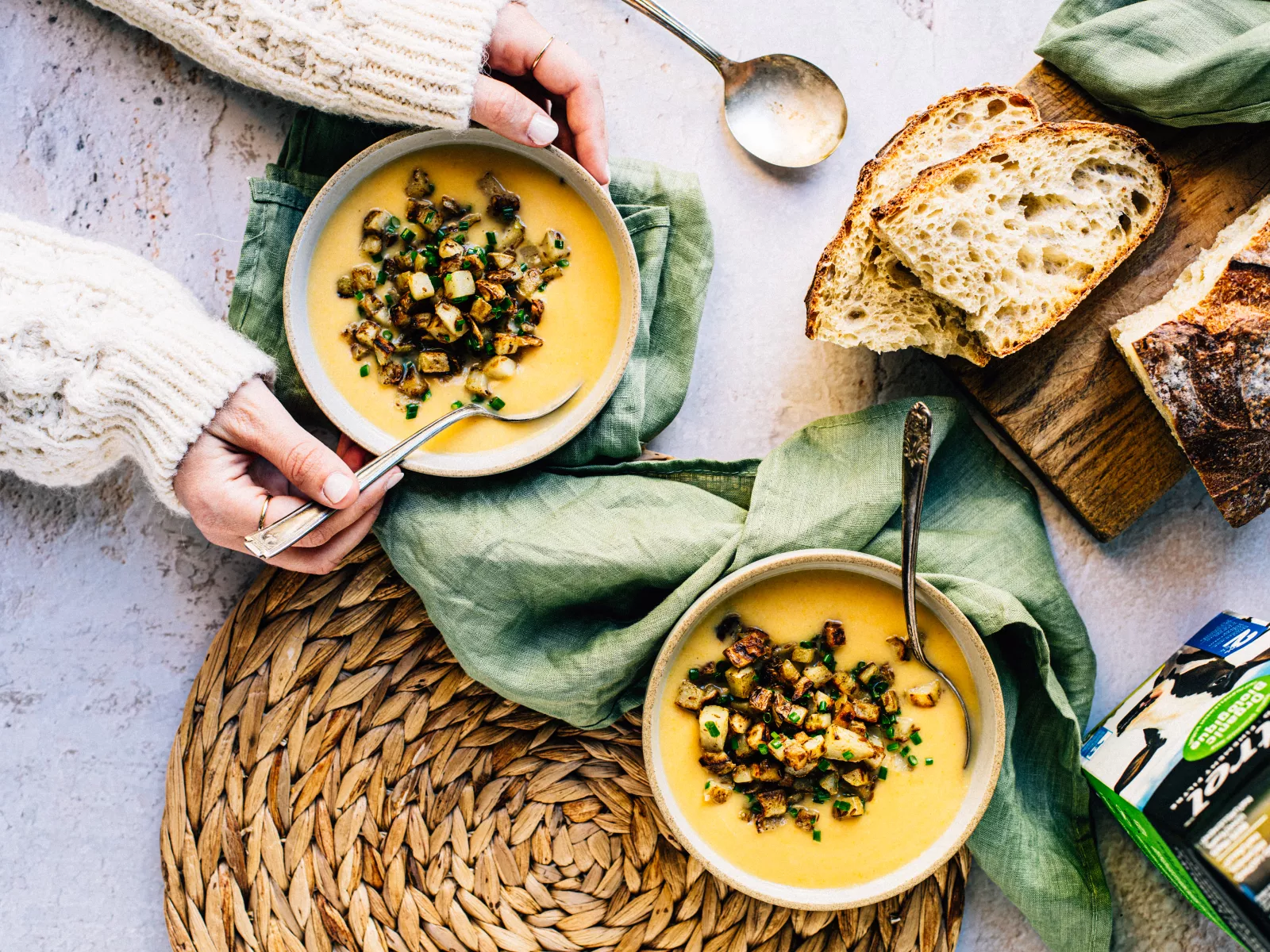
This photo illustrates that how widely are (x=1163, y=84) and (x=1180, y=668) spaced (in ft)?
3.13

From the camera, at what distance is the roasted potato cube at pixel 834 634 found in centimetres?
148

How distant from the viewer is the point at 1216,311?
1.47m

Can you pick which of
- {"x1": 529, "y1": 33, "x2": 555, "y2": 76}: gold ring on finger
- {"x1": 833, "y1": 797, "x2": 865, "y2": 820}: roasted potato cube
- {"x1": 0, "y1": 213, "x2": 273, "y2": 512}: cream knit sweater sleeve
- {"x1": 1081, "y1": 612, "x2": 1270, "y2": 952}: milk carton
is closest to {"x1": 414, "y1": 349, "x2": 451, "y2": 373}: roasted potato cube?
{"x1": 0, "y1": 213, "x2": 273, "y2": 512}: cream knit sweater sleeve

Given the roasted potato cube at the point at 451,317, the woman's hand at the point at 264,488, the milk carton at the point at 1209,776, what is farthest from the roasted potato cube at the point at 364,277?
the milk carton at the point at 1209,776

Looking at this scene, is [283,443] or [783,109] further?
[783,109]

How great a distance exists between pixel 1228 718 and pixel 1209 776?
0.09 m

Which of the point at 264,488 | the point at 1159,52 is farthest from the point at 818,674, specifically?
the point at 1159,52

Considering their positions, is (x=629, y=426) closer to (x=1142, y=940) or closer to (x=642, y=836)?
(x=642, y=836)

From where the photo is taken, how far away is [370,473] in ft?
4.69

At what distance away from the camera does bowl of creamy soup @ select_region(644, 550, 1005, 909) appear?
147 centimetres

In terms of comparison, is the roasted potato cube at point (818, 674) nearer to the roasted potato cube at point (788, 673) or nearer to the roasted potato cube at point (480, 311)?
the roasted potato cube at point (788, 673)

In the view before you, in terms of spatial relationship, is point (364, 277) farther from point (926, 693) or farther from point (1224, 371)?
point (1224, 371)

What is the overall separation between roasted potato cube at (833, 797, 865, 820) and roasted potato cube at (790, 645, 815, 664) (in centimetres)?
23

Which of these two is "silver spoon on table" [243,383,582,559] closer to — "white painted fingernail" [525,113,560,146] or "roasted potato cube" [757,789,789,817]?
"white painted fingernail" [525,113,560,146]
